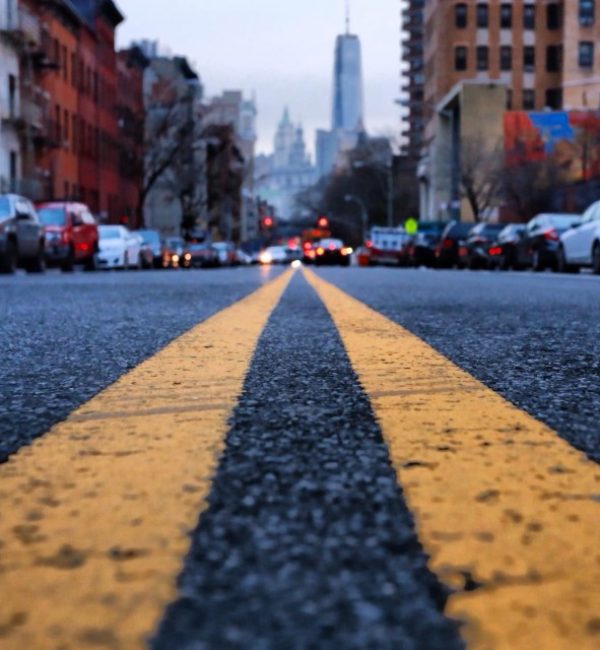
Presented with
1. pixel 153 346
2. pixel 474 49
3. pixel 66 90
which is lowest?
pixel 153 346

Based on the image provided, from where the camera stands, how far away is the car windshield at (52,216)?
2729cm

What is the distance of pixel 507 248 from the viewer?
92.4 feet

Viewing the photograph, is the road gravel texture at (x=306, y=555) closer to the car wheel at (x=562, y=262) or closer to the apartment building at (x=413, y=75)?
the car wheel at (x=562, y=262)

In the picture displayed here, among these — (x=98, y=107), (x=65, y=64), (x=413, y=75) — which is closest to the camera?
(x=65, y=64)

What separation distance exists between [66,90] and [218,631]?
51464mm

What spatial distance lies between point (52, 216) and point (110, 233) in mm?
4944

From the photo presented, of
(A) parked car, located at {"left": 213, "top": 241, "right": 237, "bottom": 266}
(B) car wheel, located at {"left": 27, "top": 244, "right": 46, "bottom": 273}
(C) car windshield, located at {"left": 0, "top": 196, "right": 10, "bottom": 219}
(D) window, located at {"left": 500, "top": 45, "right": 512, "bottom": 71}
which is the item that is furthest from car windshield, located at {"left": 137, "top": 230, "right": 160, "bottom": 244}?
(D) window, located at {"left": 500, "top": 45, "right": 512, "bottom": 71}

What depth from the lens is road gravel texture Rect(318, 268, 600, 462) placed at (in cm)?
288

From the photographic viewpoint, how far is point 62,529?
1.56m

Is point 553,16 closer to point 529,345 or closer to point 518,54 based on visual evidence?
point 518,54

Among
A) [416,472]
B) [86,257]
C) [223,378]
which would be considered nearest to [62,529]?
[416,472]

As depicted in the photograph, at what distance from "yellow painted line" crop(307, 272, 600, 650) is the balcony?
39.7 metres

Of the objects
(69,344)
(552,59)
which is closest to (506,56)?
(552,59)

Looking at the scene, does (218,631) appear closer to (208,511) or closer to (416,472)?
(208,511)
